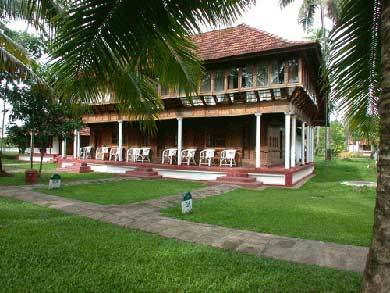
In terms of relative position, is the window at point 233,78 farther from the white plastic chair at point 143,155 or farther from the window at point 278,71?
the white plastic chair at point 143,155

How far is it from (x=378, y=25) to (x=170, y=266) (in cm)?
336

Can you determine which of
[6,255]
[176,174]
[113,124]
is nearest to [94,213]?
[6,255]

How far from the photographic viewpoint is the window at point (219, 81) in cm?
1487

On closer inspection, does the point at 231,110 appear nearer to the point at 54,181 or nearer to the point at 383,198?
the point at 54,181

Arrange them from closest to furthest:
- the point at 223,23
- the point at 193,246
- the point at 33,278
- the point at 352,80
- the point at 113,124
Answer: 1. the point at 223,23
2. the point at 352,80
3. the point at 33,278
4. the point at 193,246
5. the point at 113,124

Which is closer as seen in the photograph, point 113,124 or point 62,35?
point 62,35

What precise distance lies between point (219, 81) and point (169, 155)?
188 inches

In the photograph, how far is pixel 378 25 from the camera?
2988mm

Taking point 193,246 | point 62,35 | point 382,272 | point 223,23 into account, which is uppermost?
point 223,23

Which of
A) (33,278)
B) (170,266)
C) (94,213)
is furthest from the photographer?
(94,213)

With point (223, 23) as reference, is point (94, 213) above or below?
below

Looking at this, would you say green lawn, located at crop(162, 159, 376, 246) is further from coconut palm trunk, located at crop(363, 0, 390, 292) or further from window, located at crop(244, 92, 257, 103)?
window, located at crop(244, 92, 257, 103)

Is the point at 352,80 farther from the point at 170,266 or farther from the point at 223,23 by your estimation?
the point at 170,266

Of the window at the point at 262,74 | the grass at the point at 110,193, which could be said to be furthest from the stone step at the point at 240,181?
the window at the point at 262,74
